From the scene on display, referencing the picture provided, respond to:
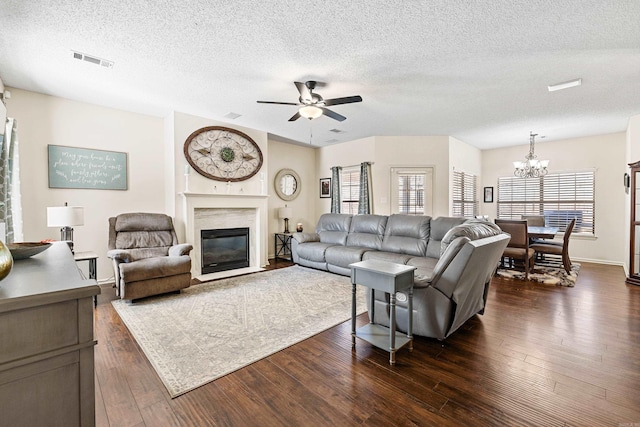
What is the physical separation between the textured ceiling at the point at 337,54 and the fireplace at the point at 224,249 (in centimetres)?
209

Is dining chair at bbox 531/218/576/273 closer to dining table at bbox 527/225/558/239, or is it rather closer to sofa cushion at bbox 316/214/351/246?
dining table at bbox 527/225/558/239

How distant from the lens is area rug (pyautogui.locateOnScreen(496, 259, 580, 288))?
4535mm

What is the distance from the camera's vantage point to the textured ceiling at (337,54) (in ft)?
7.33

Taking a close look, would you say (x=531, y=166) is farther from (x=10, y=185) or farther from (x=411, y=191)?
(x=10, y=185)

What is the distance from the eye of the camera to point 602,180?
237 inches

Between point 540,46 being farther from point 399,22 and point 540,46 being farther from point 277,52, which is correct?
point 277,52

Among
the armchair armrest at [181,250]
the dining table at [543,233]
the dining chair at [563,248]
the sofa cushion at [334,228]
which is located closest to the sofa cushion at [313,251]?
the sofa cushion at [334,228]

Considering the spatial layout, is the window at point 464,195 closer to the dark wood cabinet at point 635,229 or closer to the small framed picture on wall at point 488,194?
the small framed picture on wall at point 488,194

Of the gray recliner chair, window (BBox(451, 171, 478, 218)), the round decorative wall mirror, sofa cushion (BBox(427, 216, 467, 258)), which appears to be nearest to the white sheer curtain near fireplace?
the gray recliner chair

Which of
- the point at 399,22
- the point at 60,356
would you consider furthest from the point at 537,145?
the point at 60,356

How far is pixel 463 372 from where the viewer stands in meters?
2.14

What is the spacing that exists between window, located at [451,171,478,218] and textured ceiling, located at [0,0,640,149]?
7.17 ft

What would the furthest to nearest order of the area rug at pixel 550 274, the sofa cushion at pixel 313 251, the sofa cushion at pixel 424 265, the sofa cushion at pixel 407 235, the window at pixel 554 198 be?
the window at pixel 554 198 < the sofa cushion at pixel 313 251 < the sofa cushion at pixel 407 235 < the area rug at pixel 550 274 < the sofa cushion at pixel 424 265

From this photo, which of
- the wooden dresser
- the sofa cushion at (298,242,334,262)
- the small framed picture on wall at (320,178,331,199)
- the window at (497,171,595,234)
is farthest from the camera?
the small framed picture on wall at (320,178,331,199)
